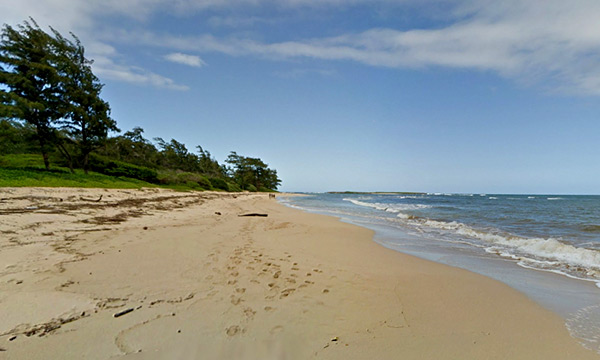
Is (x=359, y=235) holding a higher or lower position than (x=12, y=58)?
lower

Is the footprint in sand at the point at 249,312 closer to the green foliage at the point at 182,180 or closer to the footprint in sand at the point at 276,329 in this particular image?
the footprint in sand at the point at 276,329

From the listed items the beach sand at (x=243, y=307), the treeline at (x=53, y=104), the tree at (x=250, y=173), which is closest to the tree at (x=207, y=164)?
the tree at (x=250, y=173)

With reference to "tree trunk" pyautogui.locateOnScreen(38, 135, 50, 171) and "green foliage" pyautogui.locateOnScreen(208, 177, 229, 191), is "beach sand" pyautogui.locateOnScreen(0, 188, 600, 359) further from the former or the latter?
"green foliage" pyautogui.locateOnScreen(208, 177, 229, 191)

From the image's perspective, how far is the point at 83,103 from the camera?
2469cm

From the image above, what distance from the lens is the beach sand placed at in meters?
2.28

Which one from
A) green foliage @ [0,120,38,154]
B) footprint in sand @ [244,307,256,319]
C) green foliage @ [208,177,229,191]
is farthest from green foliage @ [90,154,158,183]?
footprint in sand @ [244,307,256,319]

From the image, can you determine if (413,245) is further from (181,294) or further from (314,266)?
(181,294)

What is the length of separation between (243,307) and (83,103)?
30747 mm

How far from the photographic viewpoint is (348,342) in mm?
2426

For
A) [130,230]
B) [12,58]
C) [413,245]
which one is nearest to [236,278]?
[130,230]

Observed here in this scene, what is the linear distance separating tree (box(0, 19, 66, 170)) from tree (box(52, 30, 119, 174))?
82 cm

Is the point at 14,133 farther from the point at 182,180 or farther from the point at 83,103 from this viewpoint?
the point at 182,180

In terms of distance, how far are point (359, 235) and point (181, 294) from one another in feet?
23.0

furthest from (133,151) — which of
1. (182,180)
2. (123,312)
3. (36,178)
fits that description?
(123,312)
